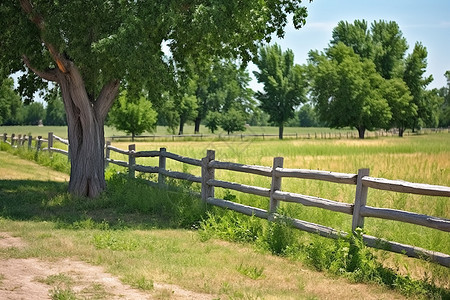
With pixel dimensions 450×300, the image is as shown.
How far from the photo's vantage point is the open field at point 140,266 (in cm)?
757

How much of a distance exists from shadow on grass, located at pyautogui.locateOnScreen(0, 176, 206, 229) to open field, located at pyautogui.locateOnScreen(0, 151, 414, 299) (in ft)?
0.41

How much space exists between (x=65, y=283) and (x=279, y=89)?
78297mm

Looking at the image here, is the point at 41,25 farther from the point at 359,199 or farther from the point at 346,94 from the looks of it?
the point at 346,94

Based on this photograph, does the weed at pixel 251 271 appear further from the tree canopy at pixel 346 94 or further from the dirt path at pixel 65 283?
the tree canopy at pixel 346 94

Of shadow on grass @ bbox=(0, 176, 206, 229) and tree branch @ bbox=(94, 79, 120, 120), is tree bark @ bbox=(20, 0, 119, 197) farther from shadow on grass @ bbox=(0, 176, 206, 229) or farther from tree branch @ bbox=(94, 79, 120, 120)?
shadow on grass @ bbox=(0, 176, 206, 229)

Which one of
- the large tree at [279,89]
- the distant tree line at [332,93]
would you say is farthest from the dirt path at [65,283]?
the large tree at [279,89]

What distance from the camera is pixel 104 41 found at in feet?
45.4

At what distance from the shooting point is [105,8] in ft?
49.4

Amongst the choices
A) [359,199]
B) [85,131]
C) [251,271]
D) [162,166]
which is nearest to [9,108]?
[85,131]

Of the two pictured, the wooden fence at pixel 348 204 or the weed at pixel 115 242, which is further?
the weed at pixel 115 242

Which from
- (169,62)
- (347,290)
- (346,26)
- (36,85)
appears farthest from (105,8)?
(346,26)

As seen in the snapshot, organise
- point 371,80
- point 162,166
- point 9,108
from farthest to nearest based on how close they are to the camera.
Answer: point 9,108
point 371,80
point 162,166

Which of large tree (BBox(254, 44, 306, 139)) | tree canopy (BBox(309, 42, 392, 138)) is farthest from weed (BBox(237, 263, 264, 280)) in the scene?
large tree (BBox(254, 44, 306, 139))

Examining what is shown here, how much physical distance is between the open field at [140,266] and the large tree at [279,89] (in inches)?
2869
